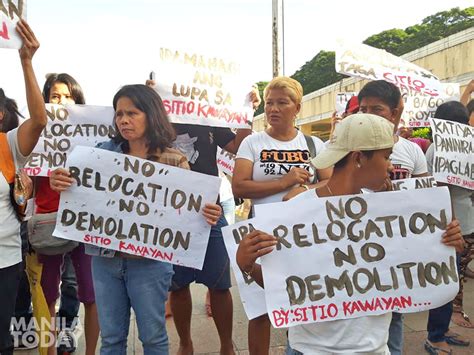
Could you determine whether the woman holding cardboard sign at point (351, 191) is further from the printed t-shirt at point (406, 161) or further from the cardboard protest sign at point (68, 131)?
the cardboard protest sign at point (68, 131)

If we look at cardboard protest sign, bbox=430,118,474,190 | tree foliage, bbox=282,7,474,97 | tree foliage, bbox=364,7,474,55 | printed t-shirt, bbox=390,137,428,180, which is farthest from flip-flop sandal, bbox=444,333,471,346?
tree foliage, bbox=364,7,474,55

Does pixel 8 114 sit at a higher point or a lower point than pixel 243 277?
higher

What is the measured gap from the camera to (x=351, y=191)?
1.89m

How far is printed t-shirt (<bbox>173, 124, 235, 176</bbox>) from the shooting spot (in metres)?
3.46

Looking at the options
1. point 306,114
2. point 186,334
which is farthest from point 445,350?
point 306,114

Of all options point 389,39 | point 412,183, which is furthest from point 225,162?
point 389,39

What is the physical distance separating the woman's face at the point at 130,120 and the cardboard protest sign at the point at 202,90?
1000 millimetres

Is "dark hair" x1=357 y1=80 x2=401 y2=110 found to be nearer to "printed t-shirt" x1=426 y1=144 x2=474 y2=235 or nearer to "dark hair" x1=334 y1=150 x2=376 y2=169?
"printed t-shirt" x1=426 y1=144 x2=474 y2=235

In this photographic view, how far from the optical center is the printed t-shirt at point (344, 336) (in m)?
1.81

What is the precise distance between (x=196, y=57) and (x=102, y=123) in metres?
0.90

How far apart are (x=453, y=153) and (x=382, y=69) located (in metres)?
1.56

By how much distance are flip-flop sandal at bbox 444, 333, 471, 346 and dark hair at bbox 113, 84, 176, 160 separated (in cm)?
268

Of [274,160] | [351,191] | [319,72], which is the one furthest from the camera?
[319,72]

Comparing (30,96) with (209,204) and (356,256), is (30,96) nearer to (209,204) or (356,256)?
(209,204)
